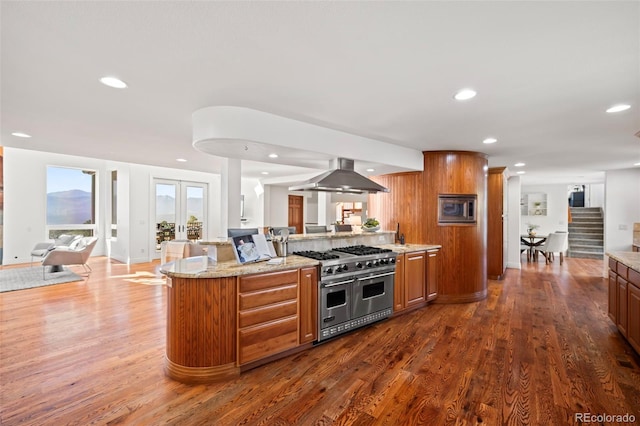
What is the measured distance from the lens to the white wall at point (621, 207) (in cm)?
651

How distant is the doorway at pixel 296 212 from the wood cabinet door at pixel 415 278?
6.89 m

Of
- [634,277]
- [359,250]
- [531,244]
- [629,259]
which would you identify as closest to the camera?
[634,277]

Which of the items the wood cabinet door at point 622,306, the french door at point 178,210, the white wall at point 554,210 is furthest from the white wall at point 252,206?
the white wall at point 554,210

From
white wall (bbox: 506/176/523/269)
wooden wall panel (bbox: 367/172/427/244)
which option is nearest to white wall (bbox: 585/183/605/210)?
white wall (bbox: 506/176/523/269)

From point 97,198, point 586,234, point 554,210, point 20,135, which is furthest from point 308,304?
point 586,234

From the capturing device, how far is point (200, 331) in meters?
2.47

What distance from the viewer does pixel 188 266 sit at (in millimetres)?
2803

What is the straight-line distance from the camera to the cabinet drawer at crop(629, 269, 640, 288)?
9.15 feet

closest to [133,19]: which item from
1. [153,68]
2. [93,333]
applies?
[153,68]

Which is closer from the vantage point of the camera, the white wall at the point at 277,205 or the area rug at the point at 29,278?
the area rug at the point at 29,278

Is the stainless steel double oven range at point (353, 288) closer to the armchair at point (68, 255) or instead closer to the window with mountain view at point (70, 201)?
the armchair at point (68, 255)

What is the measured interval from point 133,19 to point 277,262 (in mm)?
2098

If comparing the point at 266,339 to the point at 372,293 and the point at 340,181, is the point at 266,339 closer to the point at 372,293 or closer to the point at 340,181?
the point at 372,293

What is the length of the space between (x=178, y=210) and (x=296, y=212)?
13.1 feet
